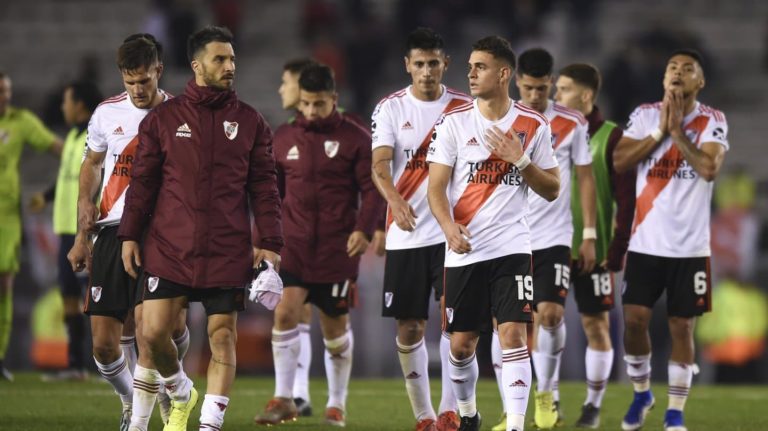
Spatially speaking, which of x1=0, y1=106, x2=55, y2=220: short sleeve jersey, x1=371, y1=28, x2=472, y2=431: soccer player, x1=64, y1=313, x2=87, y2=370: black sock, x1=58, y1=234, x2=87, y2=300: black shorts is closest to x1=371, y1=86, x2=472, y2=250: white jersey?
x1=371, y1=28, x2=472, y2=431: soccer player

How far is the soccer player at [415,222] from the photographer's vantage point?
9.99 metres

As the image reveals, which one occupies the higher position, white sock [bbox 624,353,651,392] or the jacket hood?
the jacket hood

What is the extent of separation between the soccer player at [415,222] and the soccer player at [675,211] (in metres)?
1.44

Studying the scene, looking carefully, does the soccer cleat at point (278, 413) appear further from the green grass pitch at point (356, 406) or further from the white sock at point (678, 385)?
the white sock at point (678, 385)

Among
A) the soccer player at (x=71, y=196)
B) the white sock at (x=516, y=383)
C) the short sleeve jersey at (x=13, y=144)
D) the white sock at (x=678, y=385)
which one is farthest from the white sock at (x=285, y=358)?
the short sleeve jersey at (x=13, y=144)

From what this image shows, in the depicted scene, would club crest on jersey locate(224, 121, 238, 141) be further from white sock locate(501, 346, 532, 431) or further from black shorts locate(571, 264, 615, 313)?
black shorts locate(571, 264, 615, 313)

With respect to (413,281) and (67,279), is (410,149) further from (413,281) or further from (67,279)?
(67,279)

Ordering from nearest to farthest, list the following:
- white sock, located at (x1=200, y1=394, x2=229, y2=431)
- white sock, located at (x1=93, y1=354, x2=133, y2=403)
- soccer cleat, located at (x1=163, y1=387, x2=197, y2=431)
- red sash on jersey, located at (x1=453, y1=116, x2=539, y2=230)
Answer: white sock, located at (x1=200, y1=394, x2=229, y2=431) → soccer cleat, located at (x1=163, y1=387, x2=197, y2=431) → red sash on jersey, located at (x1=453, y1=116, x2=539, y2=230) → white sock, located at (x1=93, y1=354, x2=133, y2=403)

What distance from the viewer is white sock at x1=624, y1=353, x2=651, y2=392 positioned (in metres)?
10.8

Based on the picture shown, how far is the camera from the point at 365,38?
78.2 ft

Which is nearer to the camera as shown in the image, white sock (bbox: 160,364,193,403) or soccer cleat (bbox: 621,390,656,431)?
white sock (bbox: 160,364,193,403)

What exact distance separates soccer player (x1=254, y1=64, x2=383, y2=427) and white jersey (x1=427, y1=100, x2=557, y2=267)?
6.67 feet

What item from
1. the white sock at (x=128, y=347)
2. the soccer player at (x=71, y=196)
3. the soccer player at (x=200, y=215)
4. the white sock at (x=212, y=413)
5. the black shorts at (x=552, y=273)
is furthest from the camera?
the soccer player at (x=71, y=196)

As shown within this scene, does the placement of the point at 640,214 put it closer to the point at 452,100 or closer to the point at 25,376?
the point at 452,100
